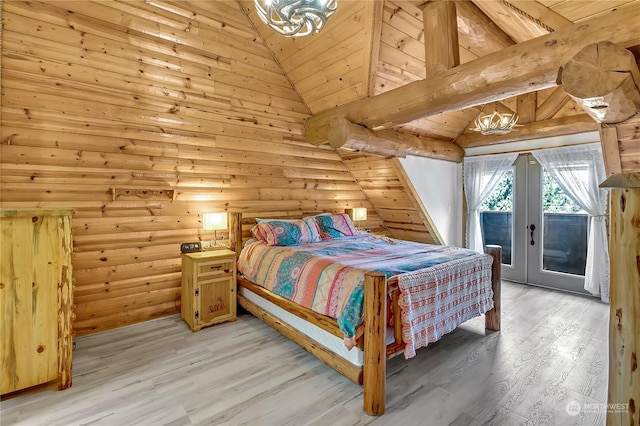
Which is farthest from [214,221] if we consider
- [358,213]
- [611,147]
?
[611,147]

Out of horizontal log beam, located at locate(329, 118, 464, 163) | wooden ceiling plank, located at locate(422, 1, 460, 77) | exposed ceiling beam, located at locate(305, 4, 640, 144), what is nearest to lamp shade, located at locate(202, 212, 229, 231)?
horizontal log beam, located at locate(329, 118, 464, 163)

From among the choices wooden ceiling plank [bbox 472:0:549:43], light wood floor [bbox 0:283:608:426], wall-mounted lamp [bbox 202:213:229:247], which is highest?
wooden ceiling plank [bbox 472:0:549:43]

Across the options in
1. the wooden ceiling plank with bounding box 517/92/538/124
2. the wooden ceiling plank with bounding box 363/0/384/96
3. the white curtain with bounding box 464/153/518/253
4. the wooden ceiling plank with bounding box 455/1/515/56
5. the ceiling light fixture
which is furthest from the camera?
the white curtain with bounding box 464/153/518/253

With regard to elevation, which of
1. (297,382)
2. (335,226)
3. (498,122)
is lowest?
(297,382)

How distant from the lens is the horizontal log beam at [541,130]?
3822 mm

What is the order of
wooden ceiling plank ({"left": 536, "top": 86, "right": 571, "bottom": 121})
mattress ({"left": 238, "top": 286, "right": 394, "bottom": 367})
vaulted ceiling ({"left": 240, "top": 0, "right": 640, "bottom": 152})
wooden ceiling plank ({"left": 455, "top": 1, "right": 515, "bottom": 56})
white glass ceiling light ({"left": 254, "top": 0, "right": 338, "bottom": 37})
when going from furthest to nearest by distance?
1. wooden ceiling plank ({"left": 536, "top": 86, "right": 571, "bottom": 121})
2. wooden ceiling plank ({"left": 455, "top": 1, "right": 515, "bottom": 56})
3. vaulted ceiling ({"left": 240, "top": 0, "right": 640, "bottom": 152})
4. mattress ({"left": 238, "top": 286, "right": 394, "bottom": 367})
5. white glass ceiling light ({"left": 254, "top": 0, "right": 338, "bottom": 37})

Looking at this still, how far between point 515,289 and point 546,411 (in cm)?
291

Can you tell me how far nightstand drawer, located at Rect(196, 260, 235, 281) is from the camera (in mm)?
3121

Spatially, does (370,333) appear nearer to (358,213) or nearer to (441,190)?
(358,213)

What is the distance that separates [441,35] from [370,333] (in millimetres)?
2568

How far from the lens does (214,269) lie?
3.23 m

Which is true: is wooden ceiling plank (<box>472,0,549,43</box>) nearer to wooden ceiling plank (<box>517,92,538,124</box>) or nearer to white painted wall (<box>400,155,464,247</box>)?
wooden ceiling plank (<box>517,92,538,124</box>)

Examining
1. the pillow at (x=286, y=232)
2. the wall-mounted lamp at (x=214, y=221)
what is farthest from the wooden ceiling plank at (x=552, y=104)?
the wall-mounted lamp at (x=214, y=221)

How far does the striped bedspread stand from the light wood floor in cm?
31
